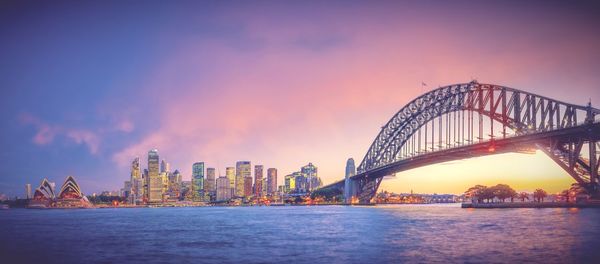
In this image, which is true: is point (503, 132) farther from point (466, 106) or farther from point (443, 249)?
point (443, 249)

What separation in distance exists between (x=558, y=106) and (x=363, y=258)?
163 ft

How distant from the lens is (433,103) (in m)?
103

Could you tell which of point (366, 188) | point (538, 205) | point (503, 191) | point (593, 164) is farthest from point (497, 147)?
point (366, 188)

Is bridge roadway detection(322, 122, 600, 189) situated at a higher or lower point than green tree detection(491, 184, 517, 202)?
higher

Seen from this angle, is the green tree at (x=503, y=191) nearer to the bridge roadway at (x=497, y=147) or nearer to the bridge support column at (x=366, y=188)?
the bridge roadway at (x=497, y=147)

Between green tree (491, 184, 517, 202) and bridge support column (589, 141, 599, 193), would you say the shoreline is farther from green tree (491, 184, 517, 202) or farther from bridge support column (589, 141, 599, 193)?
green tree (491, 184, 517, 202)

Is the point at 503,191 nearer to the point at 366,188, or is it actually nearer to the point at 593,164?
the point at 366,188

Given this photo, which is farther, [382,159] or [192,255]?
[382,159]

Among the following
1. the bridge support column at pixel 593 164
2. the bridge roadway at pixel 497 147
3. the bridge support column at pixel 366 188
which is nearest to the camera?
the bridge support column at pixel 593 164

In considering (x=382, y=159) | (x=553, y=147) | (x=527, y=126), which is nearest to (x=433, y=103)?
(x=382, y=159)

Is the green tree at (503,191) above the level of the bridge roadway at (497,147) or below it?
below

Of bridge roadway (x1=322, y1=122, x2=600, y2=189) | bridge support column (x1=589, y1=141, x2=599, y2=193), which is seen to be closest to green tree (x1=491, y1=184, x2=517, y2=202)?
bridge roadway (x1=322, y1=122, x2=600, y2=189)

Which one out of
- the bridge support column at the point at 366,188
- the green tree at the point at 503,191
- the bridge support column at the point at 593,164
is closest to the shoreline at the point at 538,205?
the bridge support column at the point at 593,164

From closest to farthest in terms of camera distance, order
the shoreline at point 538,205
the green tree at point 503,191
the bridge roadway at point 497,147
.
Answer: the bridge roadway at point 497,147 < the shoreline at point 538,205 < the green tree at point 503,191
